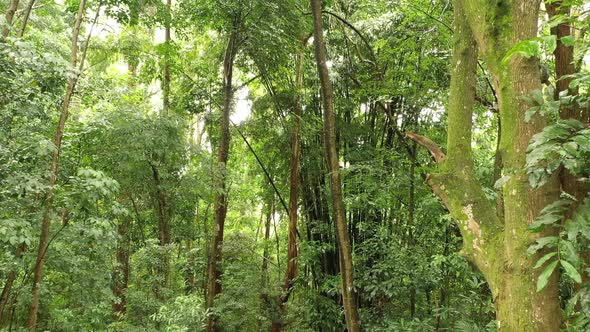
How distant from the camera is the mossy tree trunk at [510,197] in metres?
1.26

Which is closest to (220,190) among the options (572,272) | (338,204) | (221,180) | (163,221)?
(221,180)

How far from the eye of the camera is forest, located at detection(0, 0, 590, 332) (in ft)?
4.90

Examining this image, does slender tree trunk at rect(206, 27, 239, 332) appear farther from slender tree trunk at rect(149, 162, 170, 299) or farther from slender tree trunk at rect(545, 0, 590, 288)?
slender tree trunk at rect(545, 0, 590, 288)

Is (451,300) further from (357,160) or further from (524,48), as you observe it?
(524,48)

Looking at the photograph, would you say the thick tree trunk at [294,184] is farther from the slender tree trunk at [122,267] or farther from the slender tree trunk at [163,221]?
the slender tree trunk at [122,267]

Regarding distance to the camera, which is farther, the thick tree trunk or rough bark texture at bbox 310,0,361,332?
the thick tree trunk

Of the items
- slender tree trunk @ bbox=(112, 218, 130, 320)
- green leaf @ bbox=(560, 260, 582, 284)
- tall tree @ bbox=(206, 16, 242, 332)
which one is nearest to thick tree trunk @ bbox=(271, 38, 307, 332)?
tall tree @ bbox=(206, 16, 242, 332)

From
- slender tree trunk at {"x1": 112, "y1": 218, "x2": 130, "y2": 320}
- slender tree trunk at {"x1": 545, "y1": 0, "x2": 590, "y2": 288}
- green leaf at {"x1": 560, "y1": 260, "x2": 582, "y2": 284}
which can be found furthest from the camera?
slender tree trunk at {"x1": 112, "y1": 218, "x2": 130, "y2": 320}

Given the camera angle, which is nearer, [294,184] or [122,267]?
[294,184]

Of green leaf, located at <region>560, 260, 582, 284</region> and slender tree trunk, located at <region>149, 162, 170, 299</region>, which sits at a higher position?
slender tree trunk, located at <region>149, 162, 170, 299</region>

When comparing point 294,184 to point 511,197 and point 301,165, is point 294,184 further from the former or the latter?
point 511,197

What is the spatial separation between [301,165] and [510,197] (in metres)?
4.46

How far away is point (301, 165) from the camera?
5.76 meters

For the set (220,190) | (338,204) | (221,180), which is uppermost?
(221,180)
